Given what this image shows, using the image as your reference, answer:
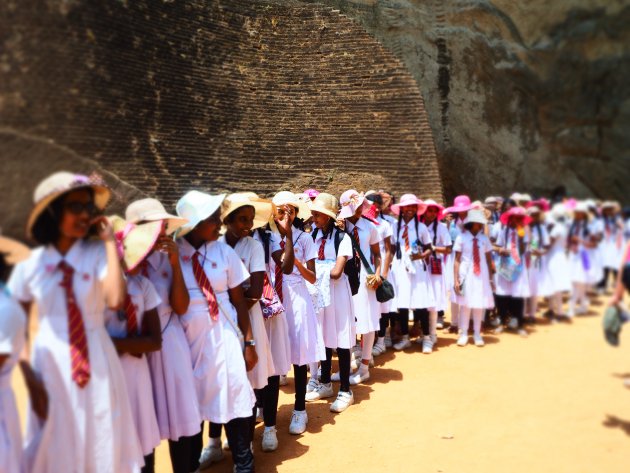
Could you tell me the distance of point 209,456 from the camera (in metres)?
3.60

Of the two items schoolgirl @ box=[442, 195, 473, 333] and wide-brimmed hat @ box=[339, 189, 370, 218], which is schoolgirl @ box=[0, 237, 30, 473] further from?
schoolgirl @ box=[442, 195, 473, 333]

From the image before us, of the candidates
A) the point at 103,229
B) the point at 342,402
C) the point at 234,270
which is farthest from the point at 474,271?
the point at 103,229

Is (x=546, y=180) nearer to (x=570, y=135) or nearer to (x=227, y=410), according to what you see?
(x=570, y=135)

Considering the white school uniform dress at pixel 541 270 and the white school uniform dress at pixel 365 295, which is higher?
the white school uniform dress at pixel 541 270

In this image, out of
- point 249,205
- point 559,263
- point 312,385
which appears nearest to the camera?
point 559,263

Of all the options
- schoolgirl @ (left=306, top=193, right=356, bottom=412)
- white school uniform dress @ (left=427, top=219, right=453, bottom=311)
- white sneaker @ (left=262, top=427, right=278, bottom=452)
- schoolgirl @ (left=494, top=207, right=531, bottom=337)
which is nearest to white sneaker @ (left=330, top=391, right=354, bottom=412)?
schoolgirl @ (left=306, top=193, right=356, bottom=412)

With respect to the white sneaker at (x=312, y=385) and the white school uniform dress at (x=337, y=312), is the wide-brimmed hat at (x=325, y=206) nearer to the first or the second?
the white school uniform dress at (x=337, y=312)

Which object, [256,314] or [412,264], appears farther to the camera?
[412,264]

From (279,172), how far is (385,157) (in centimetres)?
615

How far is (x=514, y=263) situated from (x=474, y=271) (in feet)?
5.71

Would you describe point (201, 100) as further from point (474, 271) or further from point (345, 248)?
point (474, 271)

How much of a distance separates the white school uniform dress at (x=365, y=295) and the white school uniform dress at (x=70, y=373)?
131 inches

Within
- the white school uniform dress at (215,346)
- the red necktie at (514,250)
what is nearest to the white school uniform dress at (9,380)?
the white school uniform dress at (215,346)

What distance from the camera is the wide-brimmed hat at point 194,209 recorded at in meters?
2.80
